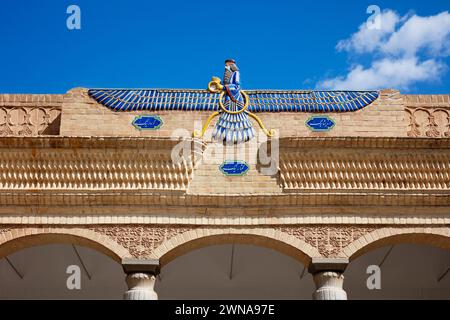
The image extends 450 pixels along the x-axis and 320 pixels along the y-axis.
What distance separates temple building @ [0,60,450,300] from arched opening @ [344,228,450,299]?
1.62 meters

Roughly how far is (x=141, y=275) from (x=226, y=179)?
1.64 meters

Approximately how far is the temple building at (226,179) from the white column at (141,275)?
0.01m

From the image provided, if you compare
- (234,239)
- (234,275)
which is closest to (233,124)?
(234,239)

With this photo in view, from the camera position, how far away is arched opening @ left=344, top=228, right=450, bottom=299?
11453 mm

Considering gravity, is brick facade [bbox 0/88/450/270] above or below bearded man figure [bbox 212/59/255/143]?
below

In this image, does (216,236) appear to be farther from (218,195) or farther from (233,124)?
(233,124)

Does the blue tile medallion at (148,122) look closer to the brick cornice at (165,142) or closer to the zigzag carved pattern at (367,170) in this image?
the brick cornice at (165,142)

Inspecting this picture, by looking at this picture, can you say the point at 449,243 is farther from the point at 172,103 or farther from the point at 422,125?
the point at 172,103

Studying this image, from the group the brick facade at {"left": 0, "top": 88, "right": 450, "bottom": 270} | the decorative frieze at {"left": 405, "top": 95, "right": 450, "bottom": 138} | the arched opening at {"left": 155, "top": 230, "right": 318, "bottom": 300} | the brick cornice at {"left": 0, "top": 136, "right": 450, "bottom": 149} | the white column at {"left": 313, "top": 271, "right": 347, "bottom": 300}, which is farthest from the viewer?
the arched opening at {"left": 155, "top": 230, "right": 318, "bottom": 300}

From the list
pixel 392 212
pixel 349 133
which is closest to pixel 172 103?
pixel 349 133

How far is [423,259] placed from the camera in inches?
459

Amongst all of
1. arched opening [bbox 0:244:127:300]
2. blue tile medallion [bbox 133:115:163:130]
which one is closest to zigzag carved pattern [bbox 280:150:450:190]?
blue tile medallion [bbox 133:115:163:130]

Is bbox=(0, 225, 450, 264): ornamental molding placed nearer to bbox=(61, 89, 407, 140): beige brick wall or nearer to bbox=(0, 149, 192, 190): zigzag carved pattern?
bbox=(0, 149, 192, 190): zigzag carved pattern

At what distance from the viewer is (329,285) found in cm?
926
